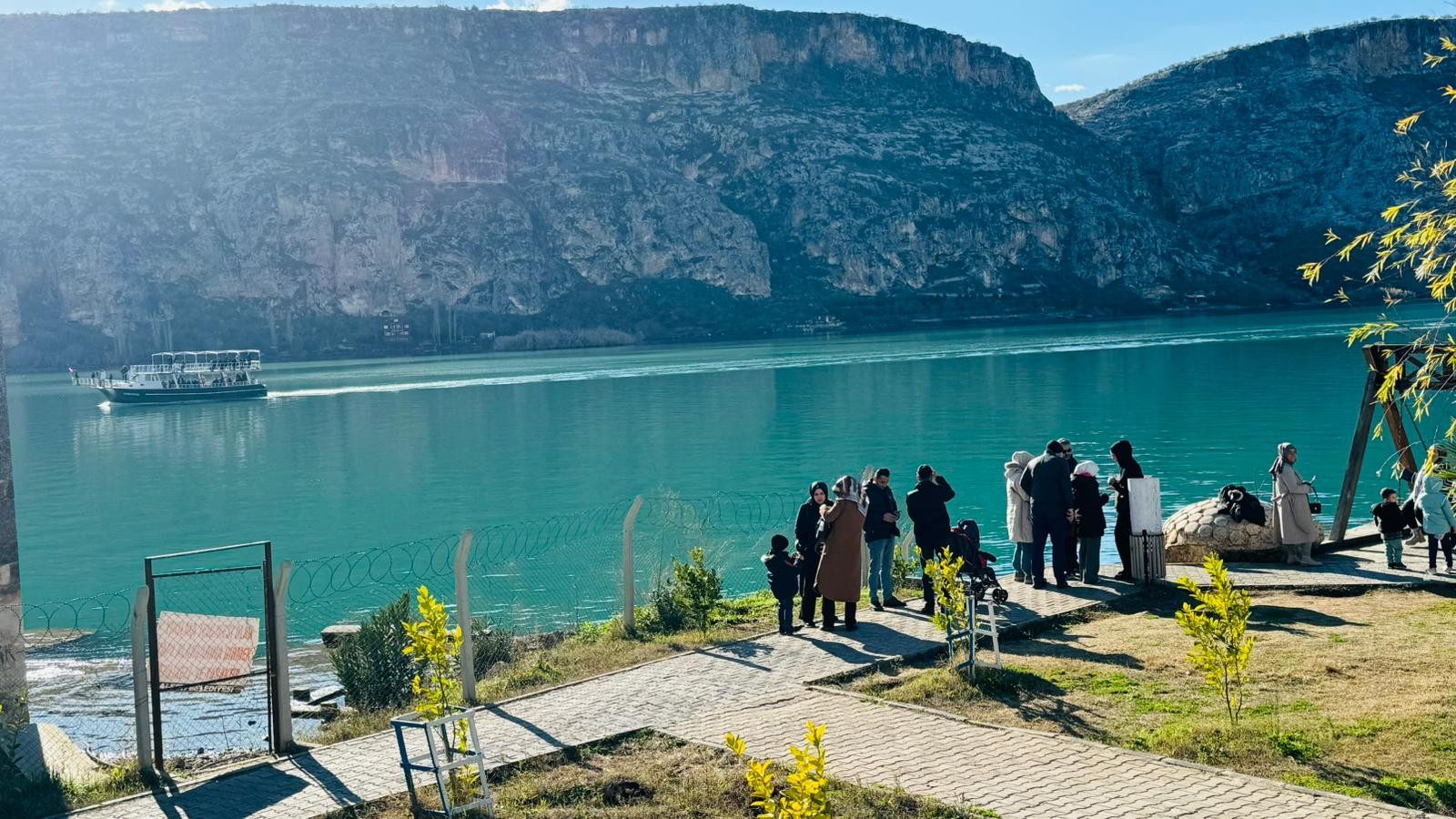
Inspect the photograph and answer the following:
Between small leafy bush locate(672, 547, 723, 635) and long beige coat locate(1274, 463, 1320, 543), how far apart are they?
6636 mm

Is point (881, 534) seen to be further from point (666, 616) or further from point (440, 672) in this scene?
point (440, 672)

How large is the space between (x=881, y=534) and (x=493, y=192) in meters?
160

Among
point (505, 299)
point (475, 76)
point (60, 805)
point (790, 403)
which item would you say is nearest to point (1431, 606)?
point (60, 805)

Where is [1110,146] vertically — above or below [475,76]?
below

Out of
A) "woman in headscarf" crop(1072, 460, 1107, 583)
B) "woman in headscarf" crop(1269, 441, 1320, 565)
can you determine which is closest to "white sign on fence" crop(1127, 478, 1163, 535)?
"woman in headscarf" crop(1072, 460, 1107, 583)

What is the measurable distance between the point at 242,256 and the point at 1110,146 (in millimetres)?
135966

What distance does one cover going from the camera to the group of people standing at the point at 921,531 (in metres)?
11.7

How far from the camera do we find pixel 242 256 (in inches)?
5969

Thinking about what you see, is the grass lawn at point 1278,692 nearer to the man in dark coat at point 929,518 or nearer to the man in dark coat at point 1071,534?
the man in dark coat at point 1071,534

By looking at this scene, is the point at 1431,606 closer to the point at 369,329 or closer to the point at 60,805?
the point at 60,805

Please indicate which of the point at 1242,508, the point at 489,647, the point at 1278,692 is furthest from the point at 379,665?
the point at 1242,508

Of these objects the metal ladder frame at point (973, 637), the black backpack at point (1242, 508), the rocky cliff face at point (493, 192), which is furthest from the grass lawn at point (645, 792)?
the rocky cliff face at point (493, 192)

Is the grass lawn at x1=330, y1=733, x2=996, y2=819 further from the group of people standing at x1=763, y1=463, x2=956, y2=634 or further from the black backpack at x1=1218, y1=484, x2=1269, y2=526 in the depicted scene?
the black backpack at x1=1218, y1=484, x2=1269, y2=526

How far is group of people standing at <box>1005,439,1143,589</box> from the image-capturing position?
42.1 ft
